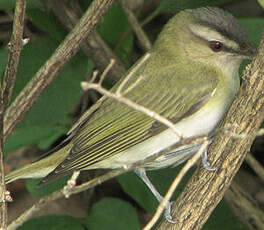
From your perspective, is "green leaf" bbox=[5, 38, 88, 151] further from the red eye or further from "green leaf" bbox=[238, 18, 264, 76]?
"green leaf" bbox=[238, 18, 264, 76]

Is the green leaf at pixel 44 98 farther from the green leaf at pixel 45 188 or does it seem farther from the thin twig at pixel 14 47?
the thin twig at pixel 14 47

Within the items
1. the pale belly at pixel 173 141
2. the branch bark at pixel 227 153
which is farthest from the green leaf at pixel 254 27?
the branch bark at pixel 227 153

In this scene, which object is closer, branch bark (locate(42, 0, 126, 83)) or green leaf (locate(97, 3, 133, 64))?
branch bark (locate(42, 0, 126, 83))

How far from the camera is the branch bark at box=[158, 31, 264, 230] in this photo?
2818mm

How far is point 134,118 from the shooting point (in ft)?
11.1

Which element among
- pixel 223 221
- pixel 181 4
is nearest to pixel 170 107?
pixel 181 4

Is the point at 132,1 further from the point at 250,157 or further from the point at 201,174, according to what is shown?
the point at 201,174

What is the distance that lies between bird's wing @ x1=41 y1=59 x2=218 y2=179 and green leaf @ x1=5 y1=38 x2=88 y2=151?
441mm

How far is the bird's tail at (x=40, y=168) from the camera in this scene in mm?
3459

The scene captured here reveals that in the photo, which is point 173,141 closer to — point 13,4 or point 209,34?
point 209,34

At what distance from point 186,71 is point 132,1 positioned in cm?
128

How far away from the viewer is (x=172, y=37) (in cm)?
377

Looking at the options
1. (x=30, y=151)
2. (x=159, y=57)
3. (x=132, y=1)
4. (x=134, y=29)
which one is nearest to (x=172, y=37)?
(x=159, y=57)

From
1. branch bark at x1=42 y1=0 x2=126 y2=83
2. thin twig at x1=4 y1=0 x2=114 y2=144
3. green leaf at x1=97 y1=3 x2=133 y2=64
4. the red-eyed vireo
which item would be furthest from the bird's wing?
green leaf at x1=97 y1=3 x2=133 y2=64
